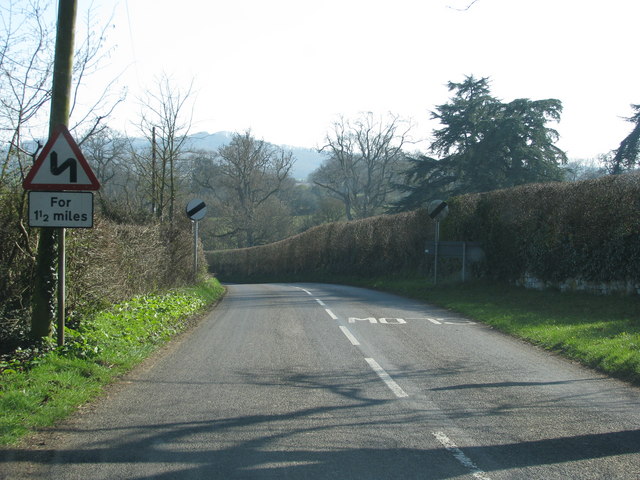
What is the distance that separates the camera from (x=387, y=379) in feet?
24.4

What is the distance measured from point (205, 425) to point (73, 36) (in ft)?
20.0

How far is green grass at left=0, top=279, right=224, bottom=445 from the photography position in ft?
18.5

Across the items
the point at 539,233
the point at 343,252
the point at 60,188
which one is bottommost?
the point at 343,252

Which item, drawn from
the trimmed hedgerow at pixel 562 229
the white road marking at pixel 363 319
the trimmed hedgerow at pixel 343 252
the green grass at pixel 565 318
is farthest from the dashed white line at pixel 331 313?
the trimmed hedgerow at pixel 343 252

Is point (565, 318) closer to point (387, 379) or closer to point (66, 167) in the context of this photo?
point (387, 379)

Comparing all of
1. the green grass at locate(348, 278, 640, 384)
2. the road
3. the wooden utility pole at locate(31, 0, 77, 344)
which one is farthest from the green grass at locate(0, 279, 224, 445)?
the green grass at locate(348, 278, 640, 384)

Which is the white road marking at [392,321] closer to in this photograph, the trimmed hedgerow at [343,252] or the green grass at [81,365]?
the green grass at [81,365]

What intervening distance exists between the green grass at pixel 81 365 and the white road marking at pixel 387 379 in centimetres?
338

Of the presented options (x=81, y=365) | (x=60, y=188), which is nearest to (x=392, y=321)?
(x=81, y=365)

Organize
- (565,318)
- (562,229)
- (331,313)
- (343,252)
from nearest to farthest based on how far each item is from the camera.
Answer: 1. (565,318)
2. (331,313)
3. (562,229)
4. (343,252)

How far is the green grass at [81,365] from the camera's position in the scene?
18.5 feet

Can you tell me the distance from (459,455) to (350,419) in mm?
Answer: 1284

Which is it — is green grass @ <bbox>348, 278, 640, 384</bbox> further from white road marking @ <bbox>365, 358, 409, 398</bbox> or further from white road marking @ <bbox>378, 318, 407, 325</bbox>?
white road marking @ <bbox>365, 358, 409, 398</bbox>

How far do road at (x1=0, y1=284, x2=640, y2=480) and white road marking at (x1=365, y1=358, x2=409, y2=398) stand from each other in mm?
24
